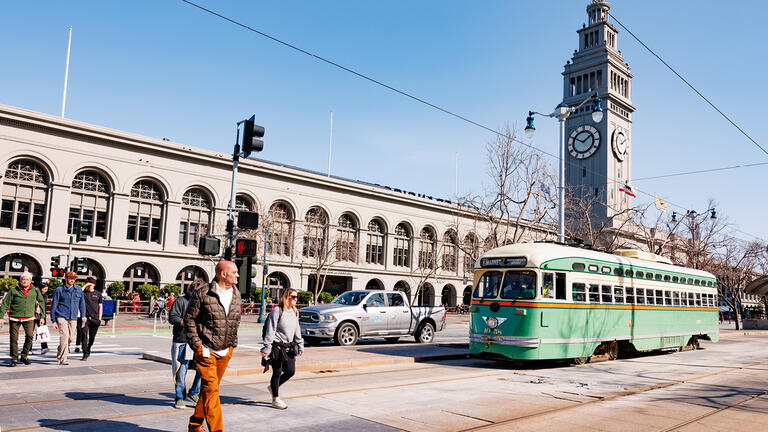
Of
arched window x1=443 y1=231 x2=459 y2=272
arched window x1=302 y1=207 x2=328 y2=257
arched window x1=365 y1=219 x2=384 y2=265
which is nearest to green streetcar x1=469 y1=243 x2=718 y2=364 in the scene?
arched window x1=302 y1=207 x2=328 y2=257

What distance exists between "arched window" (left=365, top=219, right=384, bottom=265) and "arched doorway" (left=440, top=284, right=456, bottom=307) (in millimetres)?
11678

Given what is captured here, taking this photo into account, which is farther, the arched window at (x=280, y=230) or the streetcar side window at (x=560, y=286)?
the arched window at (x=280, y=230)

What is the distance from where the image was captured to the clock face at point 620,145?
88.0 meters

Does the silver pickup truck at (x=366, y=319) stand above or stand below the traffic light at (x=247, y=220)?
below

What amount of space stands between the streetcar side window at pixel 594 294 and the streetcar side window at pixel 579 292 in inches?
10.8

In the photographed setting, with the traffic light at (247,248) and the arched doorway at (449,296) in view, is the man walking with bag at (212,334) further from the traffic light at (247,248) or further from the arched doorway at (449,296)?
the arched doorway at (449,296)

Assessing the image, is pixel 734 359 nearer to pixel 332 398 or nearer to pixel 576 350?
pixel 576 350

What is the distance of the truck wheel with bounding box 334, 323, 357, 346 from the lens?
721 inches

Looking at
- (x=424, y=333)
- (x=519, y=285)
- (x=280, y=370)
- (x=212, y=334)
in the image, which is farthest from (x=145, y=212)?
(x=212, y=334)

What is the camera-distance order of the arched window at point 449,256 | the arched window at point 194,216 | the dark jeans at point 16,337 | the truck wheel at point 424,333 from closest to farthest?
1. the dark jeans at point 16,337
2. the truck wheel at point 424,333
3. the arched window at point 194,216
4. the arched window at point 449,256

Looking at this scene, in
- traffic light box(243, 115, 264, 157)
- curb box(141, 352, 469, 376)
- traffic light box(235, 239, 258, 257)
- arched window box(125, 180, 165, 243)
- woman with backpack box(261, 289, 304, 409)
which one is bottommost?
curb box(141, 352, 469, 376)

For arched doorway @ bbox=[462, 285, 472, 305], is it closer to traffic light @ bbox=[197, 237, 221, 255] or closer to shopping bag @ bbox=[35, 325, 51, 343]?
shopping bag @ bbox=[35, 325, 51, 343]

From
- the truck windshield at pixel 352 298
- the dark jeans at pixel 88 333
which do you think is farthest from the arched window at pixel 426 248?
the dark jeans at pixel 88 333

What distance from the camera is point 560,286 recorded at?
14562 mm
